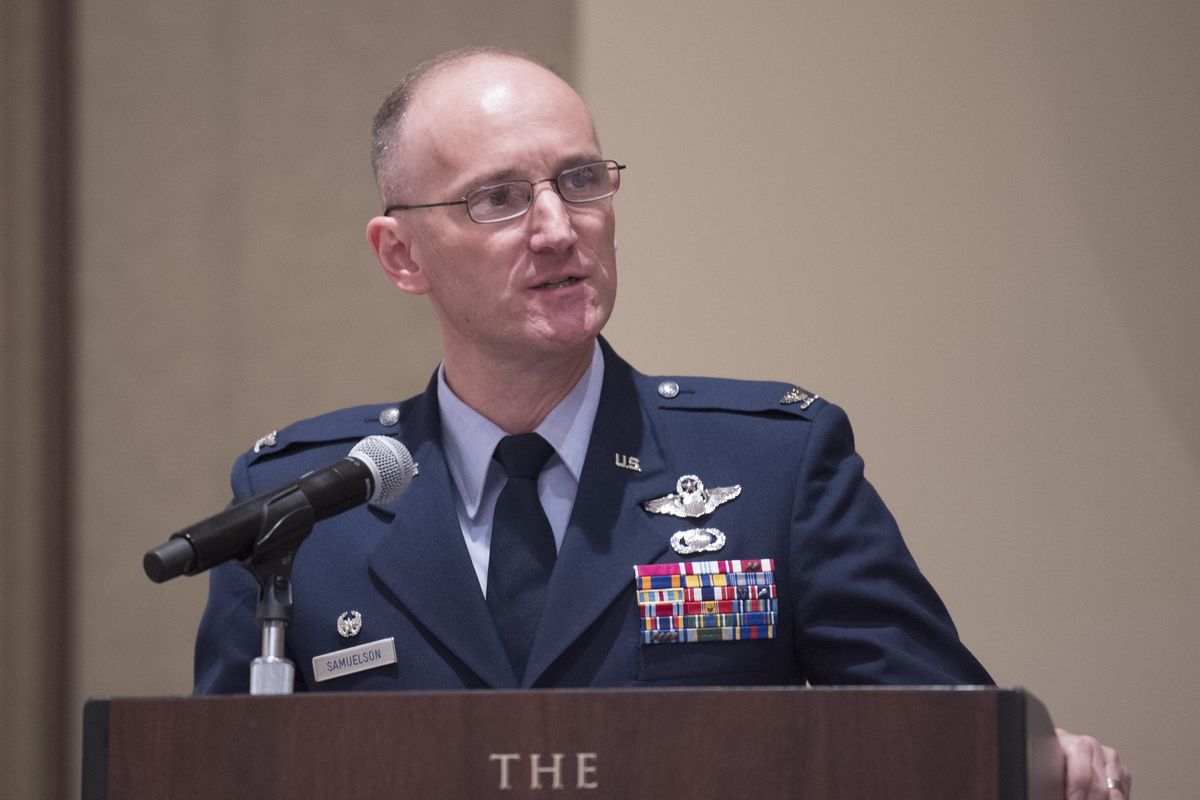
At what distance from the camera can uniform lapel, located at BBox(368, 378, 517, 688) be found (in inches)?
72.7

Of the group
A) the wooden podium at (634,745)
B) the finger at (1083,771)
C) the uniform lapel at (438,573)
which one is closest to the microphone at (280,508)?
the wooden podium at (634,745)

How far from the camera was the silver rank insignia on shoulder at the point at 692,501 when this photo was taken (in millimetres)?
1969

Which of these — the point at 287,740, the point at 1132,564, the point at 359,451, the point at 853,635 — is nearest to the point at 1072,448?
the point at 1132,564

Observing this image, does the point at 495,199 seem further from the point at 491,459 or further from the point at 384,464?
the point at 384,464

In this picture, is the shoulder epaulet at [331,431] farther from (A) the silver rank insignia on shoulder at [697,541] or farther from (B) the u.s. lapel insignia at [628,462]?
(A) the silver rank insignia on shoulder at [697,541]

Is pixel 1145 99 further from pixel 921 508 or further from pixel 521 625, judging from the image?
pixel 521 625

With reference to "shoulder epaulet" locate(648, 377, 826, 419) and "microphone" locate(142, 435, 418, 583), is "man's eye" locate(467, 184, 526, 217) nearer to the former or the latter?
"shoulder epaulet" locate(648, 377, 826, 419)

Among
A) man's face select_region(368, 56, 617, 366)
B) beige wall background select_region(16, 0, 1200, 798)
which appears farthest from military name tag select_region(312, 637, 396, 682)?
beige wall background select_region(16, 0, 1200, 798)

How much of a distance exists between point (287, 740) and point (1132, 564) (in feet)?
6.83

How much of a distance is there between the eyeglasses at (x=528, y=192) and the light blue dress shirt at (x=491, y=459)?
0.27 m

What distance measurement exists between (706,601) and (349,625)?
1.53 ft

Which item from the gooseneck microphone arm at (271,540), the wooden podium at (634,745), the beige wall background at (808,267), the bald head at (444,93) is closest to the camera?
the wooden podium at (634,745)

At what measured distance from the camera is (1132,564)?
2.85 m

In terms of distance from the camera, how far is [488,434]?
6.77 feet
